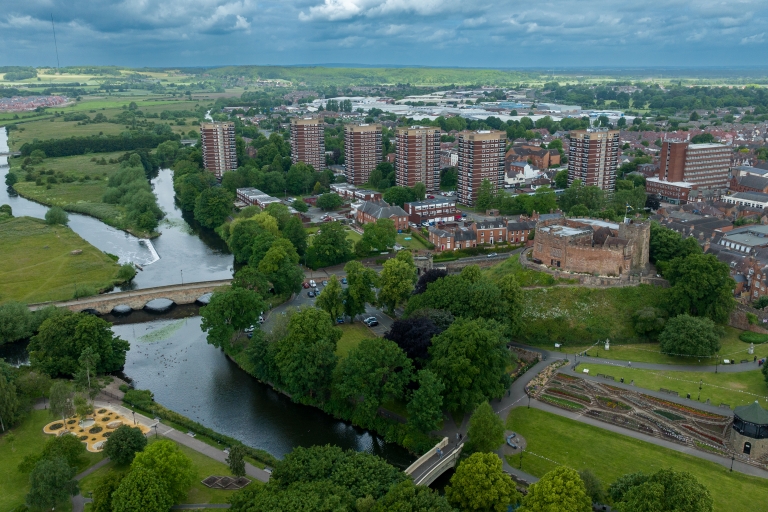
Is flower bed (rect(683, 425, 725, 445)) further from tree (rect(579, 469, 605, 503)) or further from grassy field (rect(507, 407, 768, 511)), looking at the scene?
tree (rect(579, 469, 605, 503))

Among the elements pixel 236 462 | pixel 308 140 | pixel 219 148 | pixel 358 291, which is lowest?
pixel 236 462

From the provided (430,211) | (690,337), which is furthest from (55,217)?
(690,337)

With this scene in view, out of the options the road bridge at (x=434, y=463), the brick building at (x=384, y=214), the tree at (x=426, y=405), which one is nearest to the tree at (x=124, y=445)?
the road bridge at (x=434, y=463)

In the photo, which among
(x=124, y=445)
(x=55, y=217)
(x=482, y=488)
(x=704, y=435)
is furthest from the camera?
(x=55, y=217)

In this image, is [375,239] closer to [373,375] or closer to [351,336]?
[351,336]

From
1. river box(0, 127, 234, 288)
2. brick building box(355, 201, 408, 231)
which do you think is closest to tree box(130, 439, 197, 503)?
river box(0, 127, 234, 288)

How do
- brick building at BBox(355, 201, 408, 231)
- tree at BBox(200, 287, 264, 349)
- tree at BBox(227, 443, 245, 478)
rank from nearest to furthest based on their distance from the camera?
tree at BBox(227, 443, 245, 478) → tree at BBox(200, 287, 264, 349) → brick building at BBox(355, 201, 408, 231)
